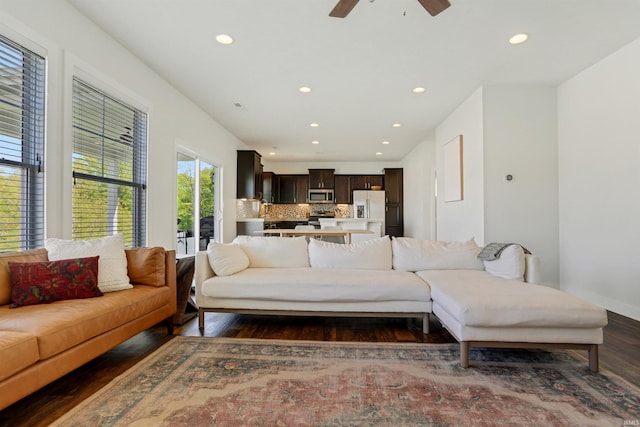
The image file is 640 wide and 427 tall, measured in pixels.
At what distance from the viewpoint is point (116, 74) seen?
3043 mm

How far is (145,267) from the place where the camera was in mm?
2453

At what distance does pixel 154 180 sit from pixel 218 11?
6.93ft

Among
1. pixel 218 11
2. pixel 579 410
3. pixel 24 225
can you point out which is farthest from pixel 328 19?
pixel 579 410

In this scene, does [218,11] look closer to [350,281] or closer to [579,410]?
[350,281]

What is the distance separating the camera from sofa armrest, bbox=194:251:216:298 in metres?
2.73

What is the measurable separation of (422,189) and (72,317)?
22.1ft

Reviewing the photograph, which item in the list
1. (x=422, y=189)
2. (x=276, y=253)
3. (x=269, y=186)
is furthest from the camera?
(x=269, y=186)

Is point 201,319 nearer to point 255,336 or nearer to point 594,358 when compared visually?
point 255,336

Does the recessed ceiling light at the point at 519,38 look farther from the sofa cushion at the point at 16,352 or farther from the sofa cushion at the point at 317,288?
the sofa cushion at the point at 16,352

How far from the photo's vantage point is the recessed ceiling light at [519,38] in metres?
2.86

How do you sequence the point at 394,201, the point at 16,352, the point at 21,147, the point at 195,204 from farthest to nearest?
the point at 394,201 → the point at 195,204 → the point at 21,147 → the point at 16,352

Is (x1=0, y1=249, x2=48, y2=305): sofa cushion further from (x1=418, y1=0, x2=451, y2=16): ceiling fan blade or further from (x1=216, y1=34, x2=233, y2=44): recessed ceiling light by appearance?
(x1=418, y1=0, x2=451, y2=16): ceiling fan blade

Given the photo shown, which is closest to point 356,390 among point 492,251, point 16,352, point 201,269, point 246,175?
point 16,352

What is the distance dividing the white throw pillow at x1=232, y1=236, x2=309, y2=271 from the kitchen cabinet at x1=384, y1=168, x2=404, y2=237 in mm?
6187
